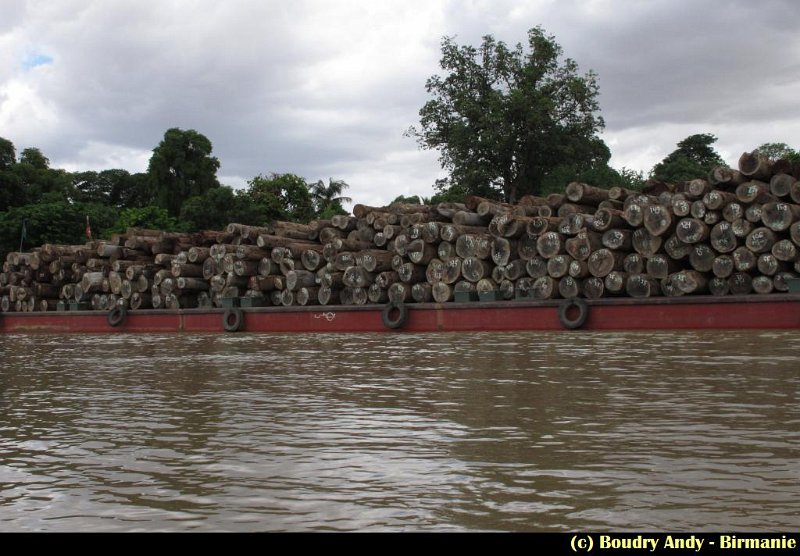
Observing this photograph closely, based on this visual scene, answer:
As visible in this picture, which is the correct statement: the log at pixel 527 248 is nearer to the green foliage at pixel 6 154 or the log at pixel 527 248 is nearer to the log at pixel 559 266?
the log at pixel 559 266

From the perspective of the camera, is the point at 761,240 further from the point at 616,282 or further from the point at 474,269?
the point at 474,269

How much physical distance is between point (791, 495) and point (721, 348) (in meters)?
6.19

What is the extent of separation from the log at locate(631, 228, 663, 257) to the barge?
3.86 feet

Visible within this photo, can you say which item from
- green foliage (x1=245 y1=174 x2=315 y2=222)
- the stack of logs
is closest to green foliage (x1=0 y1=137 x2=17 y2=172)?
green foliage (x1=245 y1=174 x2=315 y2=222)

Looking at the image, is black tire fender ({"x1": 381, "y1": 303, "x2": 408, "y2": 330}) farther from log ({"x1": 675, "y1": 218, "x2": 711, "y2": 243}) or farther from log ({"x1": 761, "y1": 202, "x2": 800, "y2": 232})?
log ({"x1": 761, "y1": 202, "x2": 800, "y2": 232})

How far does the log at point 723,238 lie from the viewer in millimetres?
12656

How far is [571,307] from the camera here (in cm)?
1328

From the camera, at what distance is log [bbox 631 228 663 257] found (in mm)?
13422

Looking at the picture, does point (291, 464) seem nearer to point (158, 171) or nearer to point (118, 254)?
point (118, 254)

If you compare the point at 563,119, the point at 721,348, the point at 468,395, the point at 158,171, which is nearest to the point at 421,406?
the point at 468,395

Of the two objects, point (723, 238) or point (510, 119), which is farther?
point (510, 119)

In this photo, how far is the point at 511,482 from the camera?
3.24m

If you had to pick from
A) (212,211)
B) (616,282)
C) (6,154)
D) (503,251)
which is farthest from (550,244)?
(6,154)

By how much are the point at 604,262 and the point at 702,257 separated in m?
1.49
